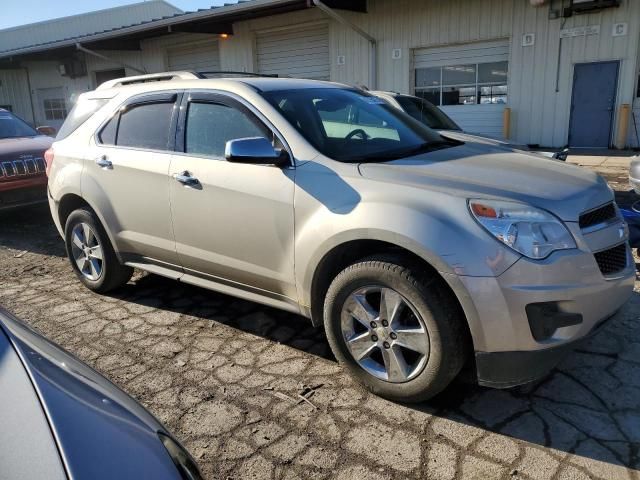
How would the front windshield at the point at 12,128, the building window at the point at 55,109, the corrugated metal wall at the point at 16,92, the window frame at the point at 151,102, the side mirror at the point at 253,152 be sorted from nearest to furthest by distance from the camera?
the side mirror at the point at 253,152, the window frame at the point at 151,102, the front windshield at the point at 12,128, the building window at the point at 55,109, the corrugated metal wall at the point at 16,92

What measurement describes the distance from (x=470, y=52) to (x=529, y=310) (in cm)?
1363

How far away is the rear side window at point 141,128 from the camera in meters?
3.88

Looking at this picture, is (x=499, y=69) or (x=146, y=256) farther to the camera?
(x=499, y=69)

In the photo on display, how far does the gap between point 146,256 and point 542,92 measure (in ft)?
40.9

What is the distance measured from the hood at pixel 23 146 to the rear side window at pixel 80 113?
2.95 meters

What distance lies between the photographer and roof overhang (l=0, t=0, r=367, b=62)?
15297mm

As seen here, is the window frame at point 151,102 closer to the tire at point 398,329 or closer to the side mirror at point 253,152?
the side mirror at point 253,152

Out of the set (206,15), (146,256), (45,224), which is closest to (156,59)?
(206,15)

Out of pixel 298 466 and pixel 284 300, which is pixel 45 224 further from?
pixel 298 466

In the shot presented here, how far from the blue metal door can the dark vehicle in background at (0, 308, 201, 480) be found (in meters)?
14.2

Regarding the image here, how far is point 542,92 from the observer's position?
1358 cm

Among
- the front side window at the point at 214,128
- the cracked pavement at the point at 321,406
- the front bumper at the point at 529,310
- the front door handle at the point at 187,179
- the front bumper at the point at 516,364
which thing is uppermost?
the front side window at the point at 214,128

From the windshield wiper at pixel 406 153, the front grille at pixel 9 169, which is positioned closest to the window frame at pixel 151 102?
the windshield wiper at pixel 406 153

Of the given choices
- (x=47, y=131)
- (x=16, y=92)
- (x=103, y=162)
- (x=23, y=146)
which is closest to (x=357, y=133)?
(x=103, y=162)
